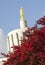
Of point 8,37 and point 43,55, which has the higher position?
point 8,37

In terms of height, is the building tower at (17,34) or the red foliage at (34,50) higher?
the building tower at (17,34)

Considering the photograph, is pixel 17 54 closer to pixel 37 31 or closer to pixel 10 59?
pixel 10 59

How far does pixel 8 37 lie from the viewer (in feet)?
207

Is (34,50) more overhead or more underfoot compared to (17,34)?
more underfoot

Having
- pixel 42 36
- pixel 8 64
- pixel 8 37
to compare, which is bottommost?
pixel 8 64

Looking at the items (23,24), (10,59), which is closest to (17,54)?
(10,59)

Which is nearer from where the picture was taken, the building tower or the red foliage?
the red foliage

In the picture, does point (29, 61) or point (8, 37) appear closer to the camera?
point (29, 61)

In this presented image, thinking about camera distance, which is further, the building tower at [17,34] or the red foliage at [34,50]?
the building tower at [17,34]

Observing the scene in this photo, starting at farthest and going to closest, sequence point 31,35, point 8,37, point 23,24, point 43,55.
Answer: point 8,37 < point 23,24 < point 31,35 < point 43,55

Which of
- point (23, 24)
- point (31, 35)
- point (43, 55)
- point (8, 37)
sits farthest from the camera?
point (8, 37)

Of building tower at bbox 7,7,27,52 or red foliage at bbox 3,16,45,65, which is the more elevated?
building tower at bbox 7,7,27,52

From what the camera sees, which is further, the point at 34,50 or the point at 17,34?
the point at 17,34

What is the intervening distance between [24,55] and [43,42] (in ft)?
3.82
